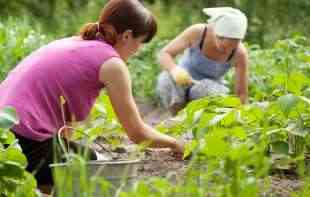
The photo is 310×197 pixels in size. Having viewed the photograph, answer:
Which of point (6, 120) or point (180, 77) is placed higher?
point (6, 120)

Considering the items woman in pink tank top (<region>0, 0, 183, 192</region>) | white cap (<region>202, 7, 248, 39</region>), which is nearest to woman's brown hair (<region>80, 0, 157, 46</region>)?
woman in pink tank top (<region>0, 0, 183, 192</region>)

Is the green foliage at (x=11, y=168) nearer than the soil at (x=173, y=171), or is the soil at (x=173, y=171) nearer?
the green foliage at (x=11, y=168)

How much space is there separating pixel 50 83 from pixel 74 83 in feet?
0.33

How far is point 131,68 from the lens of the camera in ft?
32.3

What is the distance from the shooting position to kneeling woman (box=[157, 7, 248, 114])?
6.77 metres

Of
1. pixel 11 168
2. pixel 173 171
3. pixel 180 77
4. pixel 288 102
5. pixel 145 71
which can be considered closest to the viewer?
pixel 11 168

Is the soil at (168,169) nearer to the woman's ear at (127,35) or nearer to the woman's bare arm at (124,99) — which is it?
the woman's bare arm at (124,99)

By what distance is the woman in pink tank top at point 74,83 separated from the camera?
176 inches

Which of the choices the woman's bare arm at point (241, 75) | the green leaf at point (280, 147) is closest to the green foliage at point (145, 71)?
the woman's bare arm at point (241, 75)

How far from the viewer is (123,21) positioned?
4.54 m

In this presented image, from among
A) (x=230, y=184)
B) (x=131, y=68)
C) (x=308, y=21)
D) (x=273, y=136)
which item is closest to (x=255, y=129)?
(x=273, y=136)

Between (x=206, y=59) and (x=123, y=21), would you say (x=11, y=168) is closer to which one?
(x=123, y=21)

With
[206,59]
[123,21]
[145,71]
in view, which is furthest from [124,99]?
[145,71]

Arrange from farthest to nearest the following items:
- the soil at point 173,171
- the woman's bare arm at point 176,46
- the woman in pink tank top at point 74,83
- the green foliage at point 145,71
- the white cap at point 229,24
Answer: the green foliage at point 145,71
the woman's bare arm at point 176,46
the white cap at point 229,24
the woman in pink tank top at point 74,83
the soil at point 173,171
